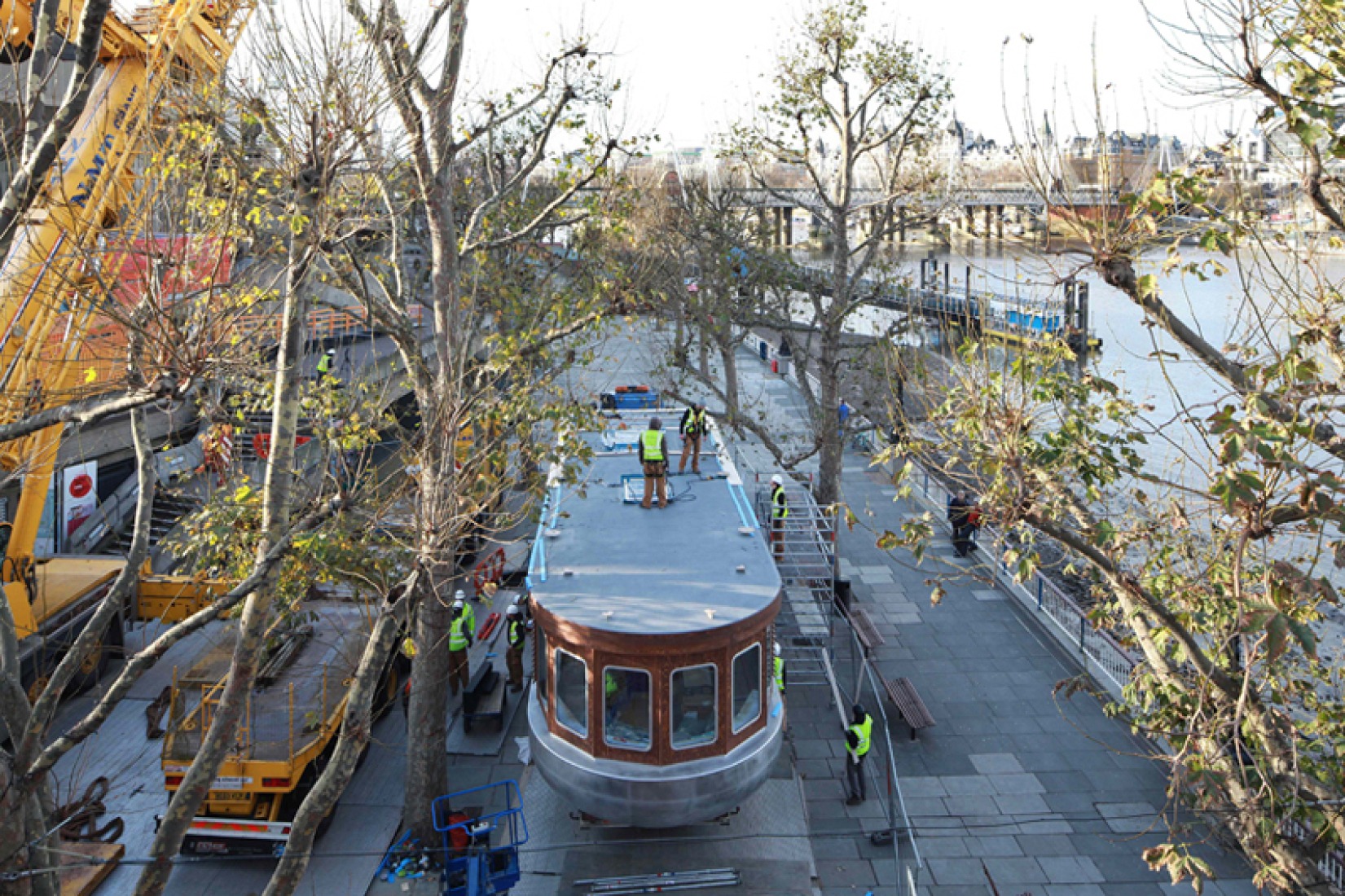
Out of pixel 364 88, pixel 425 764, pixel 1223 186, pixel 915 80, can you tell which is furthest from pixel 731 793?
pixel 915 80

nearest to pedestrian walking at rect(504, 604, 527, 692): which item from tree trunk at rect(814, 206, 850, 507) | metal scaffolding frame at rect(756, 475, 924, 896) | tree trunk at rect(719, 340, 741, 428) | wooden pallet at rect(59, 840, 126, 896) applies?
metal scaffolding frame at rect(756, 475, 924, 896)

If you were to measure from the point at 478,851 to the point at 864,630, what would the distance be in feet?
25.8

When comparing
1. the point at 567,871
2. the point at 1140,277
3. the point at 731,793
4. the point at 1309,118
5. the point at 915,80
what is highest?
the point at 915,80

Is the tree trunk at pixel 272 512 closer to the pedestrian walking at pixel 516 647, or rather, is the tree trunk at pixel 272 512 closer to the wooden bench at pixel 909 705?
the pedestrian walking at pixel 516 647

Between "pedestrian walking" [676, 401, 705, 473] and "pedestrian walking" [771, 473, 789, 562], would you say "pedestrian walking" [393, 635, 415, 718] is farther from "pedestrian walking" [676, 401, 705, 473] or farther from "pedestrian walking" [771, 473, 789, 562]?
"pedestrian walking" [771, 473, 789, 562]

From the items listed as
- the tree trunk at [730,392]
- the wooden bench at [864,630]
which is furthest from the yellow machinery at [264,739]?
the tree trunk at [730,392]

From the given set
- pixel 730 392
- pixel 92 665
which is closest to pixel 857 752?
pixel 92 665

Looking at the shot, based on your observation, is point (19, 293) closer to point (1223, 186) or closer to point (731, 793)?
point (731, 793)

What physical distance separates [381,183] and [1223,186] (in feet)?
28.2

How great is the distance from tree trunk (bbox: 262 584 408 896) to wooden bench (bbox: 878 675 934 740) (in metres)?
8.18

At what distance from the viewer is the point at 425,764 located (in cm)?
1044

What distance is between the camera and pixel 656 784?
30.8ft

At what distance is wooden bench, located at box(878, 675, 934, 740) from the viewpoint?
1294 centimetres

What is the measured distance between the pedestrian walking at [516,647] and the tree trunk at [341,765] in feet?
22.7
